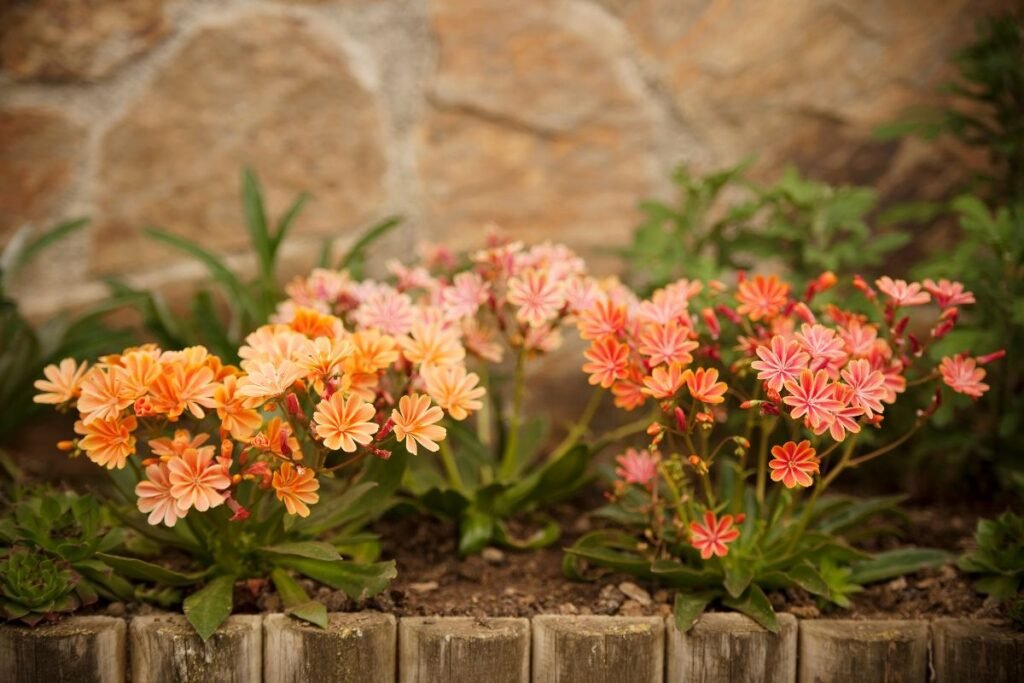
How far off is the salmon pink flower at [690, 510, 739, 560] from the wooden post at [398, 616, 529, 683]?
11.2 inches

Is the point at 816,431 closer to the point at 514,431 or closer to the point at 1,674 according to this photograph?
the point at 514,431

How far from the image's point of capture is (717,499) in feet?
5.92

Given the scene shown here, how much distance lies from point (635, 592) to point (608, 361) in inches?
15.6

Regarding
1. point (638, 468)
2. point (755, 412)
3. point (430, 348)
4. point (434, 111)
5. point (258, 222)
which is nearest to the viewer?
point (430, 348)

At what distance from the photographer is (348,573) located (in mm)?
1548

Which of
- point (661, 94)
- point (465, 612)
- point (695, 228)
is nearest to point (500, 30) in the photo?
point (661, 94)

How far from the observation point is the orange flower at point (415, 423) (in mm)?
1383

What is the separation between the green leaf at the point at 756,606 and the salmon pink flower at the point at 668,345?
0.37 meters

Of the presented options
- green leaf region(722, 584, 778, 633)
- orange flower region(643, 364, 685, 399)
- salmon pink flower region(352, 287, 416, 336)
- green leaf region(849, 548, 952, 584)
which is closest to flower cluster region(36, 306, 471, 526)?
salmon pink flower region(352, 287, 416, 336)

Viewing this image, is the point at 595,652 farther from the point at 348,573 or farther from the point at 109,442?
the point at 109,442

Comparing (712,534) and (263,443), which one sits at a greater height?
(263,443)

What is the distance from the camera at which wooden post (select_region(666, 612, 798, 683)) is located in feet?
4.90

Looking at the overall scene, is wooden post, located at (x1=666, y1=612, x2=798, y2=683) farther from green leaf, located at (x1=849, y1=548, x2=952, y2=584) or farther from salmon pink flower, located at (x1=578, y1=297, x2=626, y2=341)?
salmon pink flower, located at (x1=578, y1=297, x2=626, y2=341)

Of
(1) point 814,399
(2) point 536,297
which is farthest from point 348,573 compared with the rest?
(1) point 814,399
